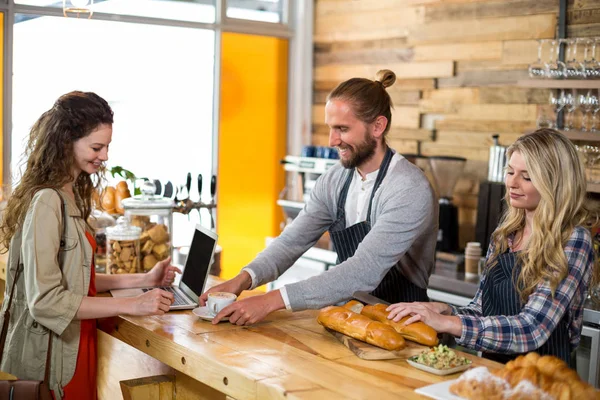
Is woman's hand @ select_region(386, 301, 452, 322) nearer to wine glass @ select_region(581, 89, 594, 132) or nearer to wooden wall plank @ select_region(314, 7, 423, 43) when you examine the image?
wine glass @ select_region(581, 89, 594, 132)

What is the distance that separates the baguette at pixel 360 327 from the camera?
2.22 meters

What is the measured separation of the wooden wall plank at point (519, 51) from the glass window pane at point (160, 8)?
83.9 inches

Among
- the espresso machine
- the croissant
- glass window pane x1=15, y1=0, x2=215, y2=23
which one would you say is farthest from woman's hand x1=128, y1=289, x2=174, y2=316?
glass window pane x1=15, y1=0, x2=215, y2=23

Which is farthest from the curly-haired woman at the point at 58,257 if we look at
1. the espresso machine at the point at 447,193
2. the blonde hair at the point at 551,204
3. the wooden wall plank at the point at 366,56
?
the wooden wall plank at the point at 366,56

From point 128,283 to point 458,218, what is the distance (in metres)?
2.45

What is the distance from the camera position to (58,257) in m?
2.51

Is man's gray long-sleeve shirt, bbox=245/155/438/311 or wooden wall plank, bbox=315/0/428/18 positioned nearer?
man's gray long-sleeve shirt, bbox=245/155/438/311

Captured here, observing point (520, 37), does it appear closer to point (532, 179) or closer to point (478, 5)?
point (478, 5)

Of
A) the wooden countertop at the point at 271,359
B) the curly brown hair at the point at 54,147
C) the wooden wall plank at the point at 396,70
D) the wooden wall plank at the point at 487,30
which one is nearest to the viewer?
the wooden countertop at the point at 271,359

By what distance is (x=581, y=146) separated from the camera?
3984 mm

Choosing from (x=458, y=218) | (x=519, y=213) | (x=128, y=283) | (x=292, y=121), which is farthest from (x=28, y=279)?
(x=292, y=121)

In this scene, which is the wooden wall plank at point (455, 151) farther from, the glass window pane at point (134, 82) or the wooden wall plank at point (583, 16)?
the glass window pane at point (134, 82)

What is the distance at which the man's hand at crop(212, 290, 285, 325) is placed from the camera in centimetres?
252

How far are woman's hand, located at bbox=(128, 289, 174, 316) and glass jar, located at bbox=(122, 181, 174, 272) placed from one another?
86cm
